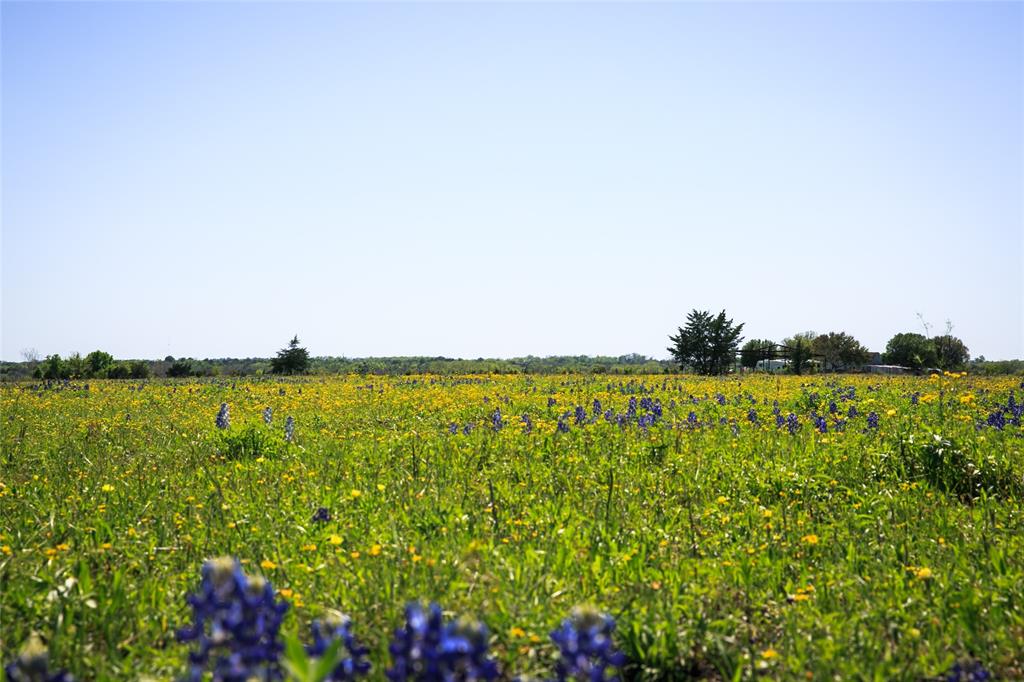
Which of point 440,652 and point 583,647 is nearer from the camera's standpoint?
point 440,652

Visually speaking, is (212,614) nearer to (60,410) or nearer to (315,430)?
(315,430)

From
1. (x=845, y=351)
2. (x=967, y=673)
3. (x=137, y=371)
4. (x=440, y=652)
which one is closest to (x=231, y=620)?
(x=440, y=652)

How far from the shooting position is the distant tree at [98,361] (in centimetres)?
3811

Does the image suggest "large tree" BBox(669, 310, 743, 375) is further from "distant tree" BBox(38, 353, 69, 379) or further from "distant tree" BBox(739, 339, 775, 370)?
"distant tree" BBox(38, 353, 69, 379)

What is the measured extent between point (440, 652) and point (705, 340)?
60496 mm

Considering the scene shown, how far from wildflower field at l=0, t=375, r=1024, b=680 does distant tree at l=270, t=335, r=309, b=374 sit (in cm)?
2883

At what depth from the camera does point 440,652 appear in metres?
1.99

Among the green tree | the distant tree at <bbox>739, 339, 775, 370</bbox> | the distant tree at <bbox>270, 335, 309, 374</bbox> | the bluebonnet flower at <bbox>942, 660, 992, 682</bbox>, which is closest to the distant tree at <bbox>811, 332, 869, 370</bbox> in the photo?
the green tree

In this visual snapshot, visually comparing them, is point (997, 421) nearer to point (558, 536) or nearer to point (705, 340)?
point (558, 536)

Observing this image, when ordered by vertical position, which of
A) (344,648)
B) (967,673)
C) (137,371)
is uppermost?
(137,371)

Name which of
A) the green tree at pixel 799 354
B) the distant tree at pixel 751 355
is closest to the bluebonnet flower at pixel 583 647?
the green tree at pixel 799 354

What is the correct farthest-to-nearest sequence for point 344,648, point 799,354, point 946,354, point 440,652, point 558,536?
point 799,354 → point 946,354 → point 558,536 → point 344,648 → point 440,652

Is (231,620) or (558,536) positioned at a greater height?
(231,620)

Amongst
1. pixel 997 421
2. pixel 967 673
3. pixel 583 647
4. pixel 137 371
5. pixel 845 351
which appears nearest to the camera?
pixel 583 647
